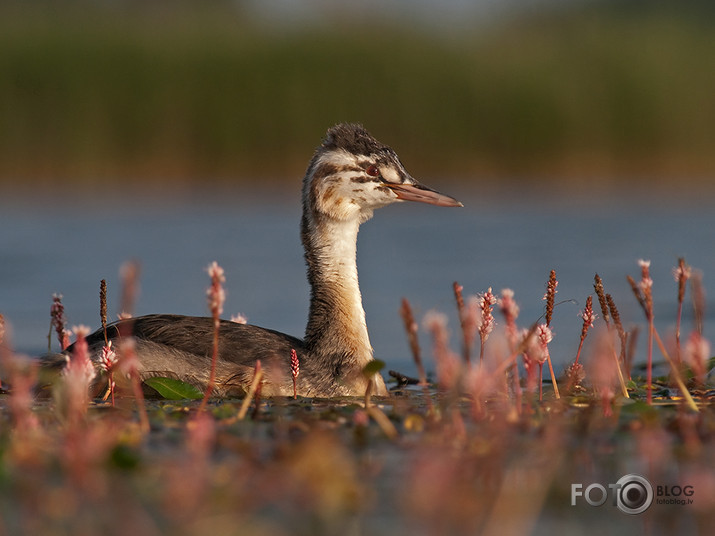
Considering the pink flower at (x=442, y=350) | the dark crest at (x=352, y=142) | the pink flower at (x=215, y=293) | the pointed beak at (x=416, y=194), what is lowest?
the pink flower at (x=442, y=350)

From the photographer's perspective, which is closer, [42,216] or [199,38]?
A: [42,216]

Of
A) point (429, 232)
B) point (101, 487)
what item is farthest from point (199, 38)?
point (101, 487)

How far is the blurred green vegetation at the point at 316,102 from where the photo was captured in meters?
24.4

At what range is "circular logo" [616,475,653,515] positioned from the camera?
3.93 meters

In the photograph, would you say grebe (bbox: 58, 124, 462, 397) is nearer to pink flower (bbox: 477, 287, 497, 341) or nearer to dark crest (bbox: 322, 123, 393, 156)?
dark crest (bbox: 322, 123, 393, 156)

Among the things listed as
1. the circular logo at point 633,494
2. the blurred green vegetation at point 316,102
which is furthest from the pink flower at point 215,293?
the blurred green vegetation at point 316,102

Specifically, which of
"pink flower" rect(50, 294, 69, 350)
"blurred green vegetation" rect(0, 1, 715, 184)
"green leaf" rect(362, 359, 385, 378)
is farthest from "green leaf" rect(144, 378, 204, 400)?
Answer: "blurred green vegetation" rect(0, 1, 715, 184)

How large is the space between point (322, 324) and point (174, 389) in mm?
1332

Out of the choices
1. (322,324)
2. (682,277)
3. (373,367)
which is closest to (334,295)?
(322,324)

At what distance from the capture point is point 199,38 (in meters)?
27.3

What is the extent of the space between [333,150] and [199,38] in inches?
793

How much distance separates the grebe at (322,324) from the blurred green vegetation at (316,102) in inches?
673

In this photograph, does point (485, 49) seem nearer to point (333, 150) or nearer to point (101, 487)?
point (333, 150)

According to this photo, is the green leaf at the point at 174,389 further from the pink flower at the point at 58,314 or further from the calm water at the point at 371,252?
the calm water at the point at 371,252
